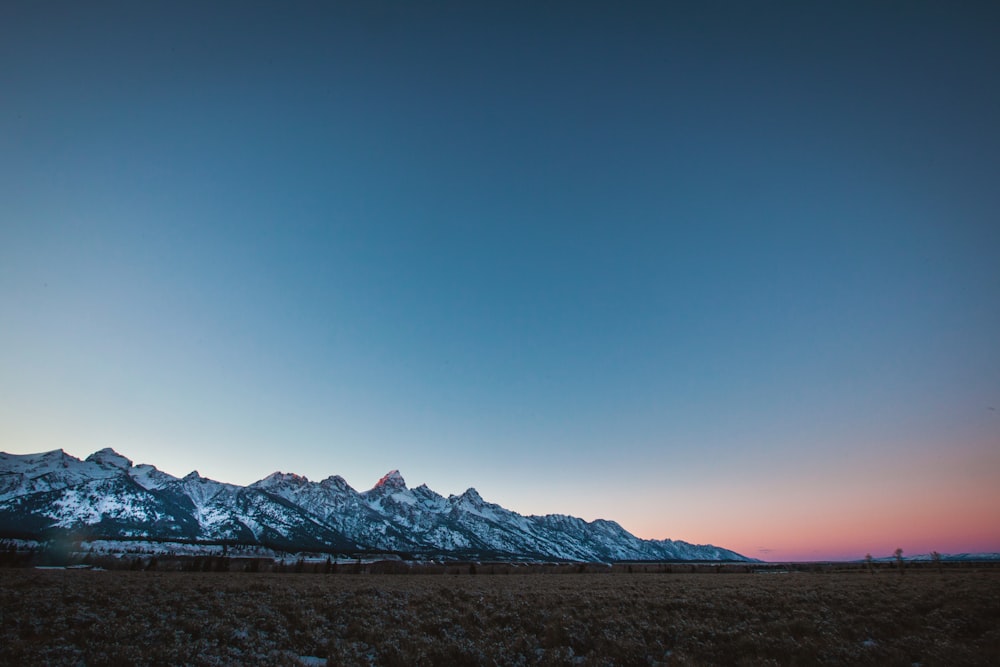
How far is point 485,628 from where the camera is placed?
21516mm

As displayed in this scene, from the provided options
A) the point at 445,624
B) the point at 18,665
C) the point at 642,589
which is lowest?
the point at 642,589

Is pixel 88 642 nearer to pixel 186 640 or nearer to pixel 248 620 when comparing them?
pixel 186 640

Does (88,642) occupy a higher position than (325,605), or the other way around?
(88,642)

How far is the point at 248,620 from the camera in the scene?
857 inches

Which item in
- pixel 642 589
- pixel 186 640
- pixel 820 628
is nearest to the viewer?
pixel 186 640

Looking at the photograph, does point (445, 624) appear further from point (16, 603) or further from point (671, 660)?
point (16, 603)

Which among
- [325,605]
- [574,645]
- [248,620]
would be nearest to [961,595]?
[574,645]

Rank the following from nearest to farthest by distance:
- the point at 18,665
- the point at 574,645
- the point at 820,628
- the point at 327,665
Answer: the point at 18,665
the point at 327,665
the point at 574,645
the point at 820,628

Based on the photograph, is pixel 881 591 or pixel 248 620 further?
pixel 881 591

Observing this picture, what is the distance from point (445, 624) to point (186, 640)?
1147 cm

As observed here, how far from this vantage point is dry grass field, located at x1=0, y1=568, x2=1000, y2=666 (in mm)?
16484

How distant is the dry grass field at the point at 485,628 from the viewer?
16484 mm

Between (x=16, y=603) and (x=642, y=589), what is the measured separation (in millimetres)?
41216

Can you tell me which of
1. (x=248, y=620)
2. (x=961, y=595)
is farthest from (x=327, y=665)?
(x=961, y=595)
